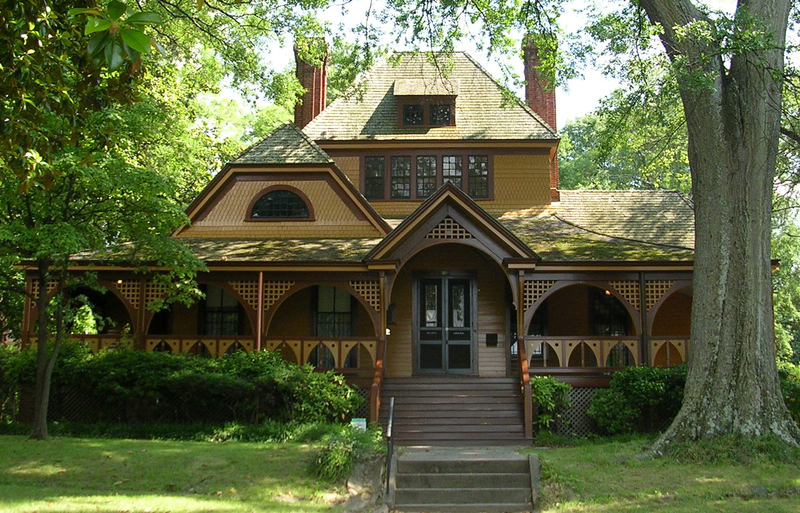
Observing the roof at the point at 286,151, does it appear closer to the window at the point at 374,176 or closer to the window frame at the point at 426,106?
the window at the point at 374,176

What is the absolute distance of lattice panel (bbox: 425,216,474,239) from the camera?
16000mm

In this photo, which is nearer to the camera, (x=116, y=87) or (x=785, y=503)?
(x=116, y=87)

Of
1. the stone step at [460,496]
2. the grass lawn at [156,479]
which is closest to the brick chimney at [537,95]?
the grass lawn at [156,479]

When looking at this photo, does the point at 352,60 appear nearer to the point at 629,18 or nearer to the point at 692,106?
the point at 629,18

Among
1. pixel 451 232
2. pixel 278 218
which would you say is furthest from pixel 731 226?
pixel 278 218

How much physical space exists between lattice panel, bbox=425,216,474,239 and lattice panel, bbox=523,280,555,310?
67.8 inches

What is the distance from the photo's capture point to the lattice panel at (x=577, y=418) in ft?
49.5

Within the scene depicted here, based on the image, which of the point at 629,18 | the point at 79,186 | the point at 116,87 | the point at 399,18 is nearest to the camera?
the point at 116,87

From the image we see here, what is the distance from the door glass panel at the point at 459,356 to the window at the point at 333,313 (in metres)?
2.55

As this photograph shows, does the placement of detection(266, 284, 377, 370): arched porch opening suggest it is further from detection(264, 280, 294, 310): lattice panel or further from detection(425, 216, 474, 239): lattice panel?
detection(425, 216, 474, 239): lattice panel

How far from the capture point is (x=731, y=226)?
12133 millimetres

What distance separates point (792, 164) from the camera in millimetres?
18734

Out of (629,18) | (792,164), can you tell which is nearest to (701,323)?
(629,18)

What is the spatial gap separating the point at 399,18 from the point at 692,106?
26.5 feet
